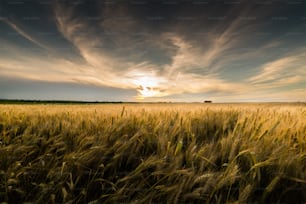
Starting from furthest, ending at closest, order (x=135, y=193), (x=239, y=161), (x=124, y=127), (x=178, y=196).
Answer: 1. (x=124, y=127)
2. (x=239, y=161)
3. (x=135, y=193)
4. (x=178, y=196)

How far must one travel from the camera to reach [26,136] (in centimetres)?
225

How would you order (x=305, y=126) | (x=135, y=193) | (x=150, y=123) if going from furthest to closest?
(x=150, y=123), (x=305, y=126), (x=135, y=193)

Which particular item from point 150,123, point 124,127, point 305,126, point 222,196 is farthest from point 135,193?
point 305,126

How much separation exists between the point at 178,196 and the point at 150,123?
59.3 inches

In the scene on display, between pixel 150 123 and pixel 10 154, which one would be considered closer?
pixel 10 154

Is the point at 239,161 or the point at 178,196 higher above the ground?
the point at 239,161

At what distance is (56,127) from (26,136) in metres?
0.35

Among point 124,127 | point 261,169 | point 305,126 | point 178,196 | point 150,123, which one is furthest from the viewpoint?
point 150,123

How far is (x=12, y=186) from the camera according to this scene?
1561 mm

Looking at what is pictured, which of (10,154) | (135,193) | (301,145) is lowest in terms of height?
(135,193)

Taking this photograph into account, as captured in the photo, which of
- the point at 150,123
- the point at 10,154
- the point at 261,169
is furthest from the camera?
the point at 150,123

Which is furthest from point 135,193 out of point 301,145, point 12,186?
point 301,145

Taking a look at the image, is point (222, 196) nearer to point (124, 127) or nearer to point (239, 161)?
point (239, 161)

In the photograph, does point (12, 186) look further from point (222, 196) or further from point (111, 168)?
point (222, 196)
